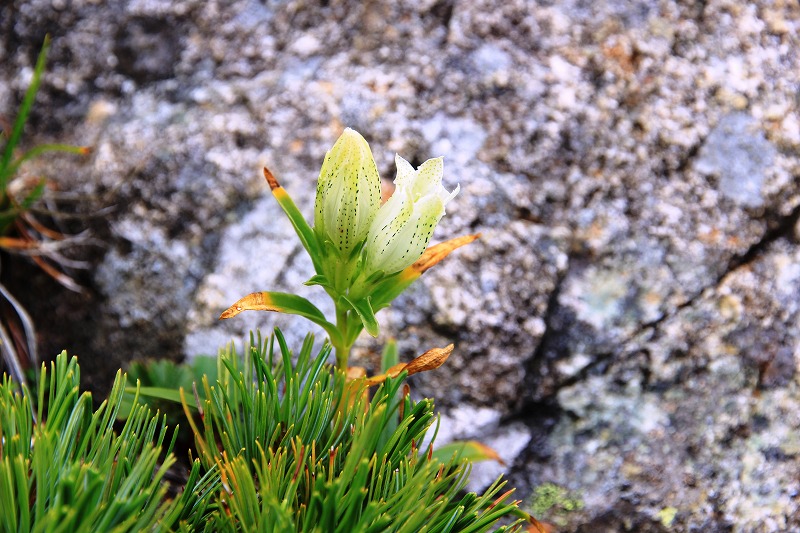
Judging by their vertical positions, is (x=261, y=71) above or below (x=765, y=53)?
below

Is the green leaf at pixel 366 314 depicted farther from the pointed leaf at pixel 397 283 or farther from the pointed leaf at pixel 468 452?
the pointed leaf at pixel 468 452

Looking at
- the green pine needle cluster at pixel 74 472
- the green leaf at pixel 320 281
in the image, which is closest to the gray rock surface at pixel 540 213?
the green leaf at pixel 320 281

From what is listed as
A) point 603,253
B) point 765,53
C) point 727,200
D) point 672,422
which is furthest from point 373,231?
point 765,53

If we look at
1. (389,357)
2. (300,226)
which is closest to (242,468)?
(300,226)

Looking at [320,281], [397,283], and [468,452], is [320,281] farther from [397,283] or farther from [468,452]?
[468,452]

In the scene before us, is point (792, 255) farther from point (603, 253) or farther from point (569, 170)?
point (569, 170)

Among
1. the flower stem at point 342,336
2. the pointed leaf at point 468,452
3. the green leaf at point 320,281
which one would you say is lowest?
the pointed leaf at point 468,452

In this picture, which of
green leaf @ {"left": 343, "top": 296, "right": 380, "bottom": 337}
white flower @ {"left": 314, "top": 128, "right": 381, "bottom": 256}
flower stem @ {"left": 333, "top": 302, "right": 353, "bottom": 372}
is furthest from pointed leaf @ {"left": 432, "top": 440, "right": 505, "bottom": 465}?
white flower @ {"left": 314, "top": 128, "right": 381, "bottom": 256}

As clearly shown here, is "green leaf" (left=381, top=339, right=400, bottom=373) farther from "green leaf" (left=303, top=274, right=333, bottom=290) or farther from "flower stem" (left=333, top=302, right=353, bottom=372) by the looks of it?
"green leaf" (left=303, top=274, right=333, bottom=290)
